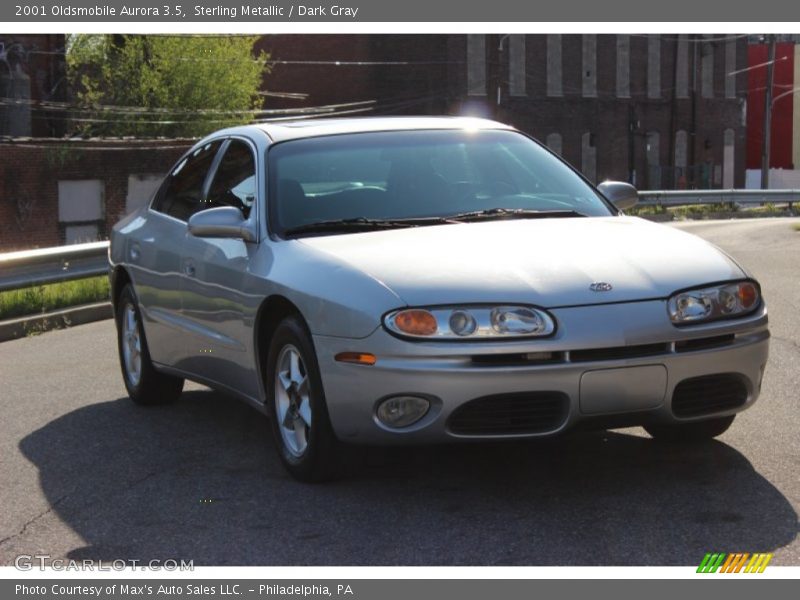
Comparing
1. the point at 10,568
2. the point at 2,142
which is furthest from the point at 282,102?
the point at 10,568

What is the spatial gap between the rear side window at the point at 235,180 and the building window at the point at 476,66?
5171 cm

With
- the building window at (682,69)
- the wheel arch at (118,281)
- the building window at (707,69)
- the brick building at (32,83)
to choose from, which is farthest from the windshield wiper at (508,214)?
the building window at (707,69)

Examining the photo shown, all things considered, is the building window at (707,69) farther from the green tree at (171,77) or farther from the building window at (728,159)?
the green tree at (171,77)

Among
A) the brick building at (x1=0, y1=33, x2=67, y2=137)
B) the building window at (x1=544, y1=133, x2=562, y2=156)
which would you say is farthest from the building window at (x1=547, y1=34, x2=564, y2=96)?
the brick building at (x1=0, y1=33, x2=67, y2=137)

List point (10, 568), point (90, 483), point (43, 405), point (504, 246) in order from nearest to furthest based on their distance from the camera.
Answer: point (10, 568)
point (504, 246)
point (90, 483)
point (43, 405)

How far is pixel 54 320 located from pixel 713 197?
35709 millimetres

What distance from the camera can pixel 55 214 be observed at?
1913 inches

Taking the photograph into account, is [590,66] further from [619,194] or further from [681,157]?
[619,194]

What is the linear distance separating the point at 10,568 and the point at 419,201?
8.68ft

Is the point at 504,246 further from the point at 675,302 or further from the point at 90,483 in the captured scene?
the point at 90,483

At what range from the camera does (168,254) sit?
791cm

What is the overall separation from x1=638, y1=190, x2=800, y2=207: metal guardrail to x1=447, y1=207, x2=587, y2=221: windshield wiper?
A: 38.0 metres

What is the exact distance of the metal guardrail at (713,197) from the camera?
45.0 m

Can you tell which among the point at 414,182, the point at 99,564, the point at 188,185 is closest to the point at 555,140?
the point at 188,185
